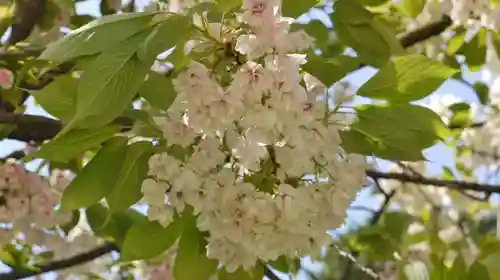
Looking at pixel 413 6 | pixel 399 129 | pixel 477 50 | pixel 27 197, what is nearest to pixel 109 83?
pixel 399 129

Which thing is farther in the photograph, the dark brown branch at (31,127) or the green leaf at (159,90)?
the dark brown branch at (31,127)

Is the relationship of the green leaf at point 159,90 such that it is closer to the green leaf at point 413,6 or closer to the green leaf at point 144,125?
the green leaf at point 144,125

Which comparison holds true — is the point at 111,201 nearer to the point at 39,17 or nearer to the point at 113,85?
the point at 113,85

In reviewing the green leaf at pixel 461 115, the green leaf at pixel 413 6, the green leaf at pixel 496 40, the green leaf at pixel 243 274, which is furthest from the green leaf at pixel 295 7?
the green leaf at pixel 461 115

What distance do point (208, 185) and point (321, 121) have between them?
0.33 ft

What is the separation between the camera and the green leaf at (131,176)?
63 cm

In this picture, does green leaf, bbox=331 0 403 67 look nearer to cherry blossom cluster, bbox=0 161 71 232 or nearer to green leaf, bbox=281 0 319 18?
green leaf, bbox=281 0 319 18

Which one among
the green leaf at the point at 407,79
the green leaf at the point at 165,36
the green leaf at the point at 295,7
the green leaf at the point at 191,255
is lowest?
the green leaf at the point at 191,255

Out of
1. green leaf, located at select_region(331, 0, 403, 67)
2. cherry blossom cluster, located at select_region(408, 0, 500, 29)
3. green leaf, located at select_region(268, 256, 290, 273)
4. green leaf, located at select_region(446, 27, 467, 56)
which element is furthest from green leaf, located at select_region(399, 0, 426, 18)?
green leaf, located at select_region(268, 256, 290, 273)

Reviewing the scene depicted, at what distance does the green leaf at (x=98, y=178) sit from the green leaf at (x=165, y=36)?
13 cm

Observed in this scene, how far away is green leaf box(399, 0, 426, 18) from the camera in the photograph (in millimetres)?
1030

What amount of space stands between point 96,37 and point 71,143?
0.14 m

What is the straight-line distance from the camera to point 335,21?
765 millimetres

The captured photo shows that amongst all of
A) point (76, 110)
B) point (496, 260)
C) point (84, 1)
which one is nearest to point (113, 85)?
point (76, 110)
